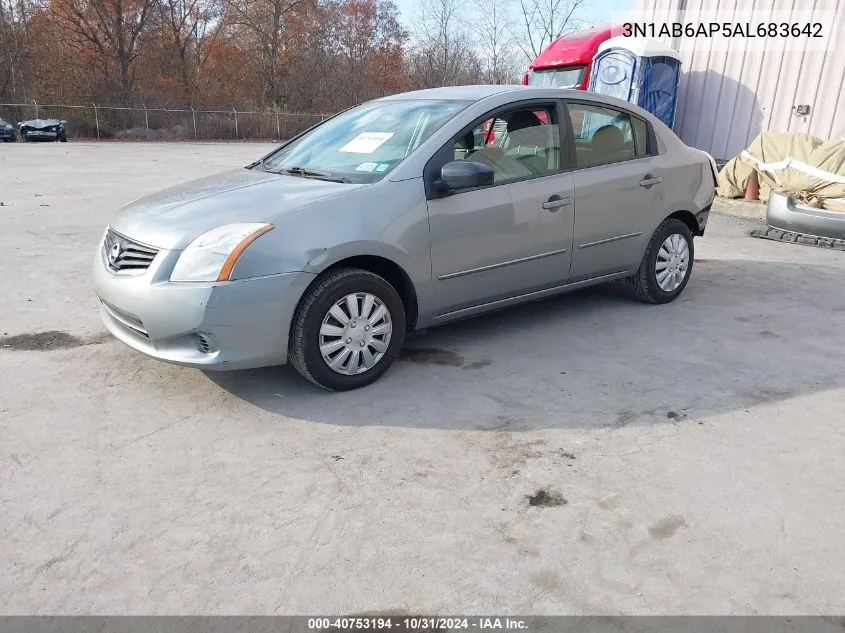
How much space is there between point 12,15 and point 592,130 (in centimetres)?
3677

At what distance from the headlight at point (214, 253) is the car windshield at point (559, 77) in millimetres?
11509

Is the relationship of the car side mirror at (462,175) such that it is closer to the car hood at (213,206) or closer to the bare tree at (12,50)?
the car hood at (213,206)

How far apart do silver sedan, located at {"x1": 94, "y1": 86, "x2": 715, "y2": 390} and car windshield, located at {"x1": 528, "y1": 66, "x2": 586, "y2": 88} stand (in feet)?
30.7

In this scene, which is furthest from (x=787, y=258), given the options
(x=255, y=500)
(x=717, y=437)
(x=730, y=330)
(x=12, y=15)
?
(x=12, y=15)

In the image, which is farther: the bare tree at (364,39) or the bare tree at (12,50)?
the bare tree at (364,39)

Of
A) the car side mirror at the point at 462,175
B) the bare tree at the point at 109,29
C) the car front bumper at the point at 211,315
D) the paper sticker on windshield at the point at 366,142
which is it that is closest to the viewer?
the car front bumper at the point at 211,315

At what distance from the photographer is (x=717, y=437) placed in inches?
137

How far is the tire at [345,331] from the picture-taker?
3729 mm

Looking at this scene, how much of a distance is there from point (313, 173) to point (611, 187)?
7.14 feet

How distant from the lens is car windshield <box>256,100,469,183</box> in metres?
4.27

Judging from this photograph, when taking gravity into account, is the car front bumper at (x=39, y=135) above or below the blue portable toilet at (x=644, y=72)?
below

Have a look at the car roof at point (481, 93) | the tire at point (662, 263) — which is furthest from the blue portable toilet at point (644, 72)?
the car roof at point (481, 93)

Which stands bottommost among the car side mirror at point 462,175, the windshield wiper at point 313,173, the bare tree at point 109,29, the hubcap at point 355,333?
the hubcap at point 355,333

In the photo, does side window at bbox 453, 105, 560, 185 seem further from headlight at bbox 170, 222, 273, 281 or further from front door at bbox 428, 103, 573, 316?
headlight at bbox 170, 222, 273, 281
